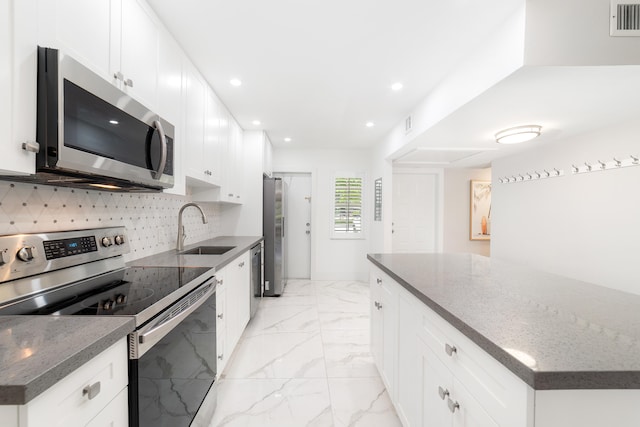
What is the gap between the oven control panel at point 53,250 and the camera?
1016 mm

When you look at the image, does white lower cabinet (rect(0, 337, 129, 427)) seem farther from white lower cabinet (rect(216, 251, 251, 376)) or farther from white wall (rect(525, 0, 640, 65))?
white wall (rect(525, 0, 640, 65))

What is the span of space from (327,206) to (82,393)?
426 cm

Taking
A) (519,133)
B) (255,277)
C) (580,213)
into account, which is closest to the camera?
(519,133)

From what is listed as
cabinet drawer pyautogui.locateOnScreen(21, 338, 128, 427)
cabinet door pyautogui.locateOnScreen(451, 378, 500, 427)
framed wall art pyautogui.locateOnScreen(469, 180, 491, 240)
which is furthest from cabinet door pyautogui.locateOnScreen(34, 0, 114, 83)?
framed wall art pyautogui.locateOnScreen(469, 180, 491, 240)

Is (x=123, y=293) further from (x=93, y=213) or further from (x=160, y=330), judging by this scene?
(x=93, y=213)

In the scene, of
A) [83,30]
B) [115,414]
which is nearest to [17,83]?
[83,30]

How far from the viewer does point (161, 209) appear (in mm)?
2240

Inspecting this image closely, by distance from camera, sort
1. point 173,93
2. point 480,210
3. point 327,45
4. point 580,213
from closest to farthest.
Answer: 1. point 173,93
2. point 327,45
3. point 580,213
4. point 480,210

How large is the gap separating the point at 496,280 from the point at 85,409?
1.68 metres

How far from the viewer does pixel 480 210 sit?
204 inches

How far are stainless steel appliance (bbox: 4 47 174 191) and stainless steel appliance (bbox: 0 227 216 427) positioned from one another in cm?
33

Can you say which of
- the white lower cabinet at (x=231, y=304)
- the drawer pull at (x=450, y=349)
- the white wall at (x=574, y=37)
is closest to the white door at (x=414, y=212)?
the white lower cabinet at (x=231, y=304)

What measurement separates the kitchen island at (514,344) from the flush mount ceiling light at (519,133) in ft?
4.72

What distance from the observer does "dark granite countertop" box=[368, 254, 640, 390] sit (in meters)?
0.62
